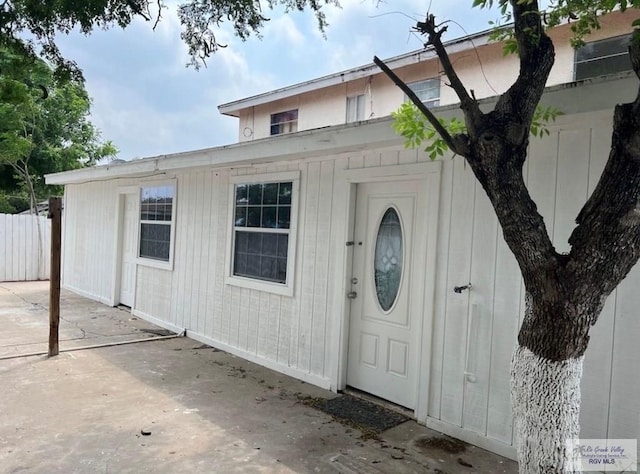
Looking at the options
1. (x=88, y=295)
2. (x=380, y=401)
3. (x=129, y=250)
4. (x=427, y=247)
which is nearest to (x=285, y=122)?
(x=129, y=250)

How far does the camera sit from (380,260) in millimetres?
4641

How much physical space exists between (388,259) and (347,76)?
26.0ft

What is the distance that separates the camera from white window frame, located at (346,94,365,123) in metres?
11.6

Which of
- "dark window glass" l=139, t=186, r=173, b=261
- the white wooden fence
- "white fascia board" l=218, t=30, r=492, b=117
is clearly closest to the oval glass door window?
"white fascia board" l=218, t=30, r=492, b=117

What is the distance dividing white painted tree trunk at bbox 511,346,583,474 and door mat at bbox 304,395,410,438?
1972 millimetres

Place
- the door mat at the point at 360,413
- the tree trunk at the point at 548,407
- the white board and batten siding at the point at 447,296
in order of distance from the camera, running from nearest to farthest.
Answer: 1. the tree trunk at the point at 548,407
2. the white board and batten siding at the point at 447,296
3. the door mat at the point at 360,413

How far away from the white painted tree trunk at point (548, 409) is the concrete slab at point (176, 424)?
1.45 m

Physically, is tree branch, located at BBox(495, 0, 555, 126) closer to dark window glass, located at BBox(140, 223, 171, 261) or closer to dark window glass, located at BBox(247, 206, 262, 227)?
dark window glass, located at BBox(247, 206, 262, 227)

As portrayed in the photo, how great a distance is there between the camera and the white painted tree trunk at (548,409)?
1961 millimetres

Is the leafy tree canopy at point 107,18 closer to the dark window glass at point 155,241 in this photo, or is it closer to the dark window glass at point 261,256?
the dark window glass at point 261,256

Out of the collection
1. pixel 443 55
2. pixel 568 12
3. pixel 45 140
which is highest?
pixel 45 140

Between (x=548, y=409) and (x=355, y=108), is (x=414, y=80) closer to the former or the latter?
(x=355, y=108)

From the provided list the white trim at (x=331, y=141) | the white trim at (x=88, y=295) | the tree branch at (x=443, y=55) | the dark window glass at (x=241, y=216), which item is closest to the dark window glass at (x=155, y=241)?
the white trim at (x=331, y=141)

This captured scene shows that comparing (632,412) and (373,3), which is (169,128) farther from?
(632,412)
